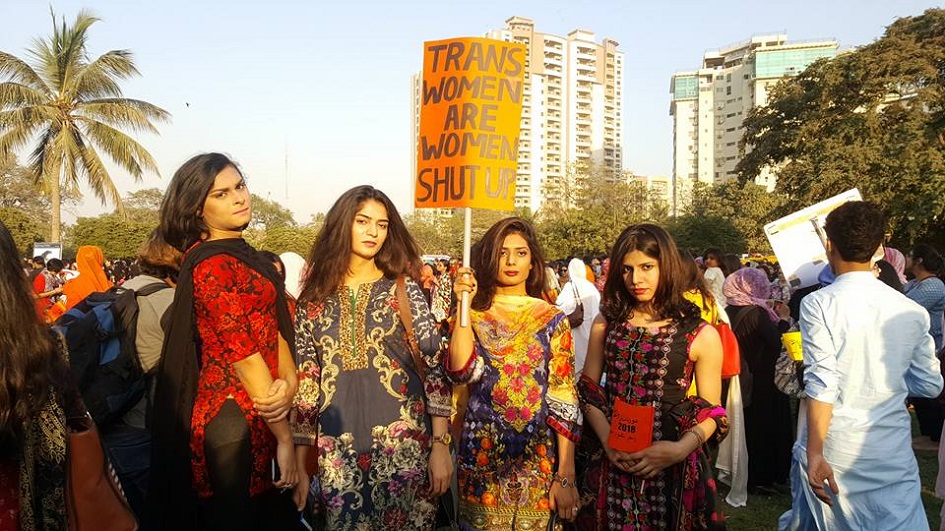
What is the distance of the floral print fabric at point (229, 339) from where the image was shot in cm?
249

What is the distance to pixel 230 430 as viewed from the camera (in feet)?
8.43

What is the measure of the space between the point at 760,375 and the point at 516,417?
396cm

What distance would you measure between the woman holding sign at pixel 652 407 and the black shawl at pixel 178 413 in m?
1.60

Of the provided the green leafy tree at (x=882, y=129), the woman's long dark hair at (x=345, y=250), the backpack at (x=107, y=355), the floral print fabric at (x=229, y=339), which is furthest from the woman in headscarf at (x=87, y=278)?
the green leafy tree at (x=882, y=129)

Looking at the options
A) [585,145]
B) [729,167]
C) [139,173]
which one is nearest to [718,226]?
[139,173]

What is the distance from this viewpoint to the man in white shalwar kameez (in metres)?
2.94

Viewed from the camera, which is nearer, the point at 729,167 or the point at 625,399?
the point at 625,399

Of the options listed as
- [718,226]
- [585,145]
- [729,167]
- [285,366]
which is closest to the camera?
[285,366]

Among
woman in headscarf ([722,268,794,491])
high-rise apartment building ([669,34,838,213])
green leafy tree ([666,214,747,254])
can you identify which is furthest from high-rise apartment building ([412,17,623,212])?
woman in headscarf ([722,268,794,491])

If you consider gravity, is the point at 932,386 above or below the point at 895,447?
above

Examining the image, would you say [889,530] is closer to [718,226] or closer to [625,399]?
[625,399]

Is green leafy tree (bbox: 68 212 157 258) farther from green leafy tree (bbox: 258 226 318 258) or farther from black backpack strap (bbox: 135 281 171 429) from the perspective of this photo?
black backpack strap (bbox: 135 281 171 429)

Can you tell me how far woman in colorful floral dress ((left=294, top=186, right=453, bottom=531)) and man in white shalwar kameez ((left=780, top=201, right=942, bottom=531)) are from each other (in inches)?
61.8

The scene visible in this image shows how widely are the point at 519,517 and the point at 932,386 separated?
180cm
